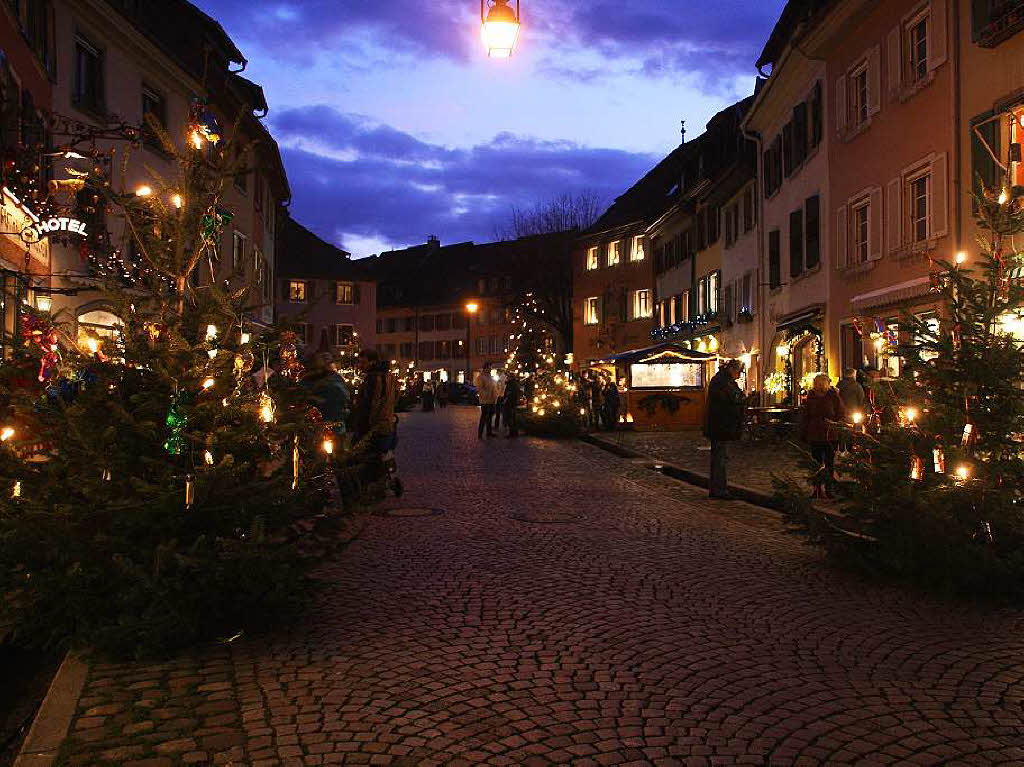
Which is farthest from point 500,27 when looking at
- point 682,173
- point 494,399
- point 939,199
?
point 682,173

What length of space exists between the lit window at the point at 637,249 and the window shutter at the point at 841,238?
99.8 feet

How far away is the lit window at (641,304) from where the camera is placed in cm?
5359

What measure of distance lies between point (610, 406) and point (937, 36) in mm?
14905

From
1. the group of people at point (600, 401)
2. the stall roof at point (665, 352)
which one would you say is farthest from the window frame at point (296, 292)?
the stall roof at point (665, 352)

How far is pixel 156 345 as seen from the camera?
5812 millimetres

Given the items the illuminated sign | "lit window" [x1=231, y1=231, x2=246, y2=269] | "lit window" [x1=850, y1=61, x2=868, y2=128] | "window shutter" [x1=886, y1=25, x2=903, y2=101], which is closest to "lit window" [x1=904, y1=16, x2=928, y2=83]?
"window shutter" [x1=886, y1=25, x2=903, y2=101]

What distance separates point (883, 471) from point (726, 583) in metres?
1.39

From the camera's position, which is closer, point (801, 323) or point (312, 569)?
point (312, 569)

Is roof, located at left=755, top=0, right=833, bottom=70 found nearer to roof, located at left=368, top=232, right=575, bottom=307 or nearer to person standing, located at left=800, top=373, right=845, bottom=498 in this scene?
person standing, located at left=800, top=373, right=845, bottom=498

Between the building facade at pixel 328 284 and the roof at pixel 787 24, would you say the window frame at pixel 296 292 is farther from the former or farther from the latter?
the roof at pixel 787 24

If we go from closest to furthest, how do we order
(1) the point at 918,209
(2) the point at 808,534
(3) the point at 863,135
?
(2) the point at 808,534
(1) the point at 918,209
(3) the point at 863,135

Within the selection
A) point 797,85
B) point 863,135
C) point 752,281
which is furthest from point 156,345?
point 752,281

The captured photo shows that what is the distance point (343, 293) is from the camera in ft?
235

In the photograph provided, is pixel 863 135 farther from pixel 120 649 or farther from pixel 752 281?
pixel 120 649
